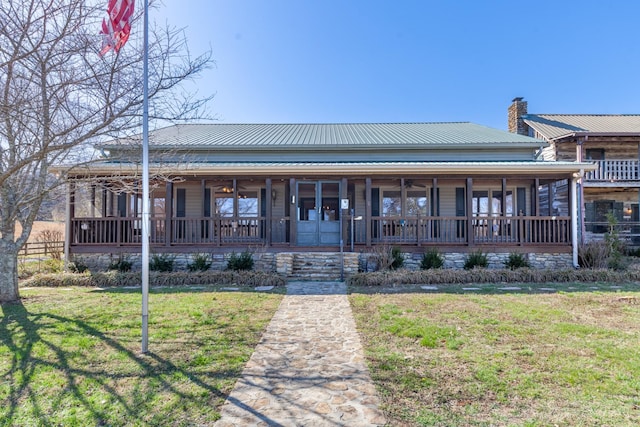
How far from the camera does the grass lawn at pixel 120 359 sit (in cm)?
279

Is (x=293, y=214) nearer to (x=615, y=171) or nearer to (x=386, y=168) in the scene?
(x=386, y=168)

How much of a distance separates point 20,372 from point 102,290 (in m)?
4.92

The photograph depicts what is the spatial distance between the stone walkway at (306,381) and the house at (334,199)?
15.4 ft

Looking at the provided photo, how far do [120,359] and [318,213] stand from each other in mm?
7922

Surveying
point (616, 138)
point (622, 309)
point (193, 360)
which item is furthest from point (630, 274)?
point (193, 360)

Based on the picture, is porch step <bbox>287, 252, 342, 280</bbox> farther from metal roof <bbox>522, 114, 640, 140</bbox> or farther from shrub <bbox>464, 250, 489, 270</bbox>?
metal roof <bbox>522, 114, 640, 140</bbox>

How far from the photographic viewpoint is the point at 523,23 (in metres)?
13.8

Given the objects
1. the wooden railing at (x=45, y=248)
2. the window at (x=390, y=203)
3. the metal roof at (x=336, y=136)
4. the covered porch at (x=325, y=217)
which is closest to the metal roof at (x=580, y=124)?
the metal roof at (x=336, y=136)

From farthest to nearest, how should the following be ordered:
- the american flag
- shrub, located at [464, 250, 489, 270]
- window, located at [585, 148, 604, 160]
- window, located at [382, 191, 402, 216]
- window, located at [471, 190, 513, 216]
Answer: window, located at [585, 148, 604, 160] → window, located at [471, 190, 513, 216] → window, located at [382, 191, 402, 216] → shrub, located at [464, 250, 489, 270] → the american flag

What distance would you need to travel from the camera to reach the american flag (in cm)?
459

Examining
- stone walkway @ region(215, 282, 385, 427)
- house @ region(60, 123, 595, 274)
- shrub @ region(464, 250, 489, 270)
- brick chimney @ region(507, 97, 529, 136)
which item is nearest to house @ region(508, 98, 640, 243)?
brick chimney @ region(507, 97, 529, 136)

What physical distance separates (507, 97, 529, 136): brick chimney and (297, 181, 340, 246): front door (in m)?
13.4

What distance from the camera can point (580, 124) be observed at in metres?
17.1

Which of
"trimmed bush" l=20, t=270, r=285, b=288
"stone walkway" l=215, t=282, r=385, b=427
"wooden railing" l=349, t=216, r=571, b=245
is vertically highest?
"wooden railing" l=349, t=216, r=571, b=245
